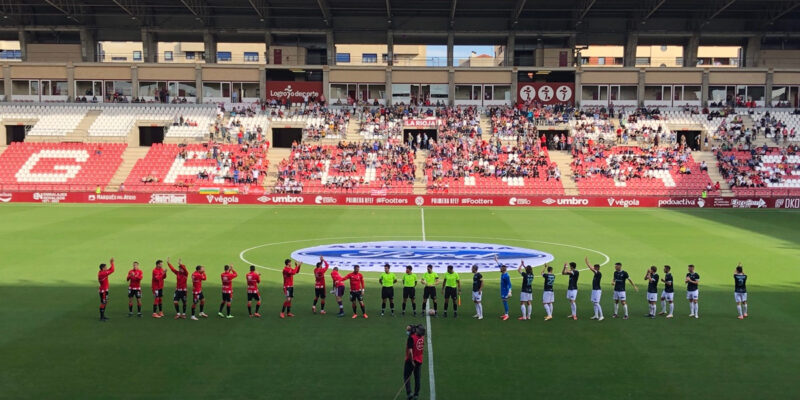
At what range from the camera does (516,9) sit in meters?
68.9

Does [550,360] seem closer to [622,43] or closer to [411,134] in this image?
[411,134]

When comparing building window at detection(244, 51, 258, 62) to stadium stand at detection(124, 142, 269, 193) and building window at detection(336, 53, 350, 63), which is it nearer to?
building window at detection(336, 53, 350, 63)

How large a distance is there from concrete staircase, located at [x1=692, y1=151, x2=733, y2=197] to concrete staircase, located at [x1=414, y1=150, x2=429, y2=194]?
24538mm

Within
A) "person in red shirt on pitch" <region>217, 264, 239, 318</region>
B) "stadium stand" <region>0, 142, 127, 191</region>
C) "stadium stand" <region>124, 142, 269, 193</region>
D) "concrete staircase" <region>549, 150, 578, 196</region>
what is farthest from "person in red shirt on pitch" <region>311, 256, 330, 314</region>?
"stadium stand" <region>0, 142, 127, 191</region>

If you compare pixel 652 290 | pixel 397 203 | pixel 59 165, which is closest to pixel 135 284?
pixel 652 290

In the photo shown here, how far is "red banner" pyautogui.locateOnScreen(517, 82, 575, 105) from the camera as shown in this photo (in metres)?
75.4

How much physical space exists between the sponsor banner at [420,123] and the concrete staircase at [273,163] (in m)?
12.3

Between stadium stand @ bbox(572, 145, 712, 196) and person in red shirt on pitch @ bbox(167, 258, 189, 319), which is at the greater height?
stadium stand @ bbox(572, 145, 712, 196)

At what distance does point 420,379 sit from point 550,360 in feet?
11.0

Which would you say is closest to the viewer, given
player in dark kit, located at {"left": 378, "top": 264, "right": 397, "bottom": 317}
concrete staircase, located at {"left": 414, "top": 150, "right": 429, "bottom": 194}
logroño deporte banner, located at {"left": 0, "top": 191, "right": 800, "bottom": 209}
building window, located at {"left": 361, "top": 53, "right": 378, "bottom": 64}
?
player in dark kit, located at {"left": 378, "top": 264, "right": 397, "bottom": 317}

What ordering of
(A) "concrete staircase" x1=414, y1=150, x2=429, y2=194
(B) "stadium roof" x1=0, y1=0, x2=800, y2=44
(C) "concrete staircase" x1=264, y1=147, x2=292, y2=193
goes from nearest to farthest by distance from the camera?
(A) "concrete staircase" x1=414, y1=150, x2=429, y2=194, (C) "concrete staircase" x1=264, y1=147, x2=292, y2=193, (B) "stadium roof" x1=0, y1=0, x2=800, y2=44

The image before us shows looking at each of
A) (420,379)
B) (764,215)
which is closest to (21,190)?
(420,379)

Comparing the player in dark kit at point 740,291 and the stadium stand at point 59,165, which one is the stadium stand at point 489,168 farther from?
the player in dark kit at point 740,291

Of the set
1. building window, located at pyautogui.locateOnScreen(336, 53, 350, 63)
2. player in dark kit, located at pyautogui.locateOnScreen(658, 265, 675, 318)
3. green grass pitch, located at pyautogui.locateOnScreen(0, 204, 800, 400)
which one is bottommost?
green grass pitch, located at pyautogui.locateOnScreen(0, 204, 800, 400)
